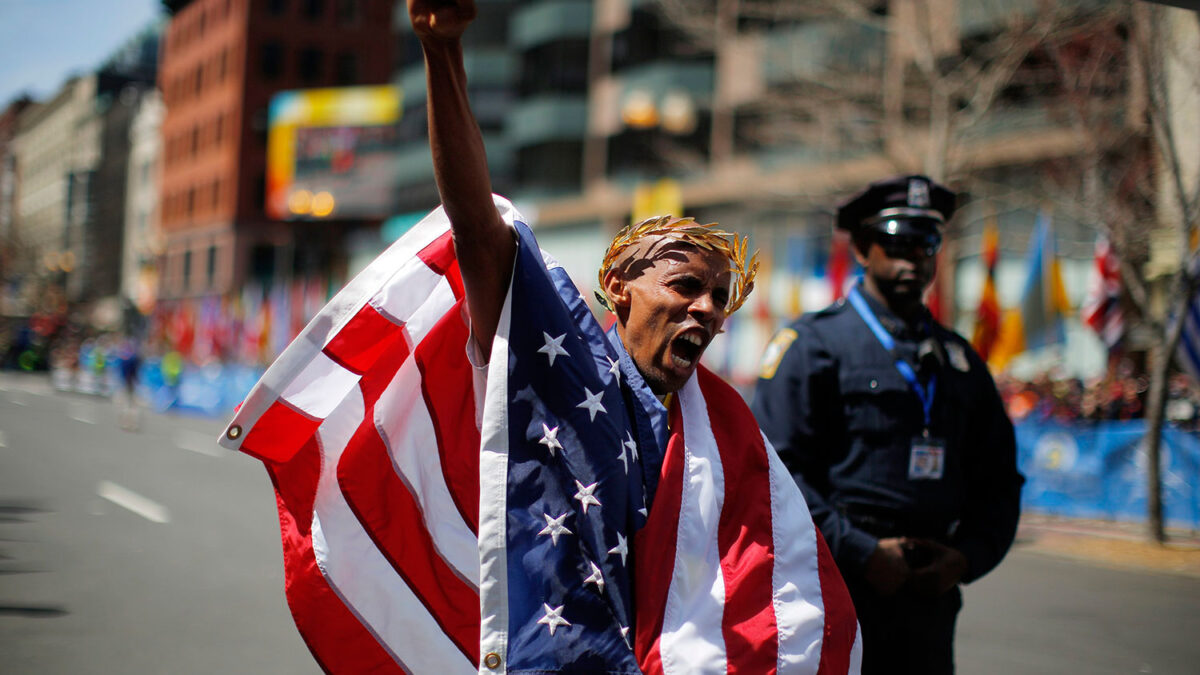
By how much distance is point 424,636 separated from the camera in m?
2.43

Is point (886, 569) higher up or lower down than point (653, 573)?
lower down

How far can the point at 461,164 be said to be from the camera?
1894 mm

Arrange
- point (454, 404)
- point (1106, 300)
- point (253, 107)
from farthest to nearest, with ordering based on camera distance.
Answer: point (253, 107), point (1106, 300), point (454, 404)

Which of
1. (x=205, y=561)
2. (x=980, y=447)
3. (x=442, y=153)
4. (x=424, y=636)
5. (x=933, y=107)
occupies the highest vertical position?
(x=933, y=107)

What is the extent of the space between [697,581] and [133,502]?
10.0 metres

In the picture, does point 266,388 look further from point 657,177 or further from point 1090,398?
point 657,177

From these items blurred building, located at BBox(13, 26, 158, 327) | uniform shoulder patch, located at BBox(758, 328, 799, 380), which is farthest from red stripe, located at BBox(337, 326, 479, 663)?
blurred building, located at BBox(13, 26, 158, 327)

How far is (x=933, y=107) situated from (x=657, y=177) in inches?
736

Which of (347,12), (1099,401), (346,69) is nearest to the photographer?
(1099,401)

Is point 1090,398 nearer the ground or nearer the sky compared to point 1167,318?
nearer the ground

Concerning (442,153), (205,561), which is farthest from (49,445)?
(442,153)

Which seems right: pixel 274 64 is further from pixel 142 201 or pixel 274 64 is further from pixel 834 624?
pixel 834 624

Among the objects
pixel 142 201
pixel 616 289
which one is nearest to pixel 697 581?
pixel 616 289

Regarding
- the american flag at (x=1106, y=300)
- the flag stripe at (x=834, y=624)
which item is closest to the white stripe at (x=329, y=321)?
the flag stripe at (x=834, y=624)
